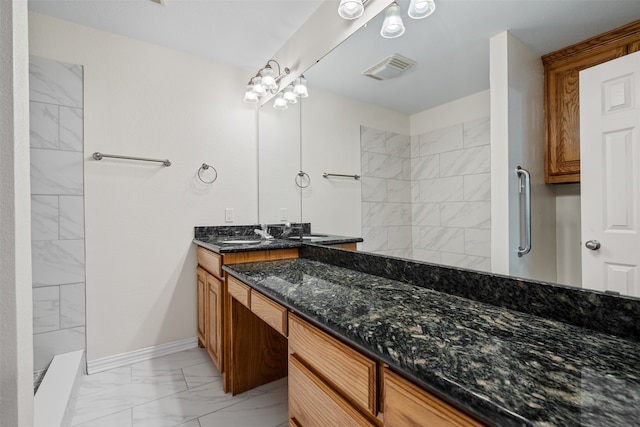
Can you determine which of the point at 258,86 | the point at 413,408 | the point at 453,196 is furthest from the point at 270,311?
the point at 258,86

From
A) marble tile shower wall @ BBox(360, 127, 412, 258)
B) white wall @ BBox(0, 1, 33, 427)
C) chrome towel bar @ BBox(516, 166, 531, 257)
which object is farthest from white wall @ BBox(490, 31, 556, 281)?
white wall @ BBox(0, 1, 33, 427)

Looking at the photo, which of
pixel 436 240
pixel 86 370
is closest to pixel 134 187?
pixel 86 370

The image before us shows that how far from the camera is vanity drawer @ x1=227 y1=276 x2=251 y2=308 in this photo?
1408mm

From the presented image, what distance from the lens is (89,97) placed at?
202cm

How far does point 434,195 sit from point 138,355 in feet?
7.64

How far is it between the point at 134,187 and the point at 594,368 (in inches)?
99.1

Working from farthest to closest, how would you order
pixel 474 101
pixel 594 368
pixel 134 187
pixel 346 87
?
1. pixel 134 187
2. pixel 346 87
3. pixel 474 101
4. pixel 594 368

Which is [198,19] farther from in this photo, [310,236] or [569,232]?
[569,232]

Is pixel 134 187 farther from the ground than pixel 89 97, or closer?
closer

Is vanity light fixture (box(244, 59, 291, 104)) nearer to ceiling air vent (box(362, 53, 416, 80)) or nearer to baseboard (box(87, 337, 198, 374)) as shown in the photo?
ceiling air vent (box(362, 53, 416, 80))

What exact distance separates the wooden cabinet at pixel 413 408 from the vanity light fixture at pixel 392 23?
136 centimetres

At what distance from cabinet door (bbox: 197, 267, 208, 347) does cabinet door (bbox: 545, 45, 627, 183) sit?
2.05 metres

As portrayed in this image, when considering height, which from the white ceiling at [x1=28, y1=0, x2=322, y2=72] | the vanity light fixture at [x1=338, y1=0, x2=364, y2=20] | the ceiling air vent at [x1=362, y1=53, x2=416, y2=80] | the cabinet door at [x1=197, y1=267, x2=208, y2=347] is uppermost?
the white ceiling at [x1=28, y1=0, x2=322, y2=72]

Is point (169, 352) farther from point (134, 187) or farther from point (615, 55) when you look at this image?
point (615, 55)
